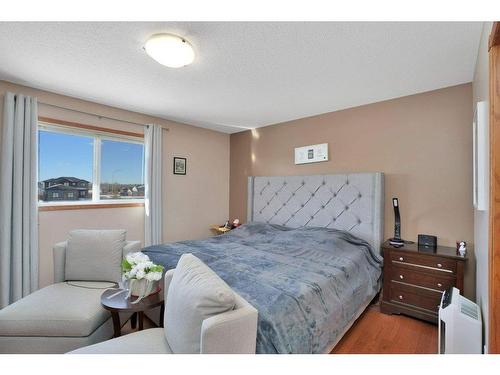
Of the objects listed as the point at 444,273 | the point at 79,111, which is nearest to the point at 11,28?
the point at 79,111

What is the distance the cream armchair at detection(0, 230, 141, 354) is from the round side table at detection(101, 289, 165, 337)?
0.11m

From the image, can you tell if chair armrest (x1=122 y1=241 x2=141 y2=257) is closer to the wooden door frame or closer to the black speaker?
the wooden door frame

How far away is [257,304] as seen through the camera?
1.41 metres

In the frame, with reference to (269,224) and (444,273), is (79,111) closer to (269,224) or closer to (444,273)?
(269,224)

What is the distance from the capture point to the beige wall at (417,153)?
7.81 ft

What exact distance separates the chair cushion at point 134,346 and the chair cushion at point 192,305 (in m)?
0.05

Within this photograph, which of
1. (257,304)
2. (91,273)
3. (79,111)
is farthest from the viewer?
(79,111)

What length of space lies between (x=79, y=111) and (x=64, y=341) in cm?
238

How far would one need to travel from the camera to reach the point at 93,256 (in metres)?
2.22

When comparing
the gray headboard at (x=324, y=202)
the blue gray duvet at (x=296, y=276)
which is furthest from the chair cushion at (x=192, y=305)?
the gray headboard at (x=324, y=202)

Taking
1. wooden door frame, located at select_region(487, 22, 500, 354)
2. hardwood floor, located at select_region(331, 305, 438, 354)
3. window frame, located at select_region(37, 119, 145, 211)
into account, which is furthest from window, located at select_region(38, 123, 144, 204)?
wooden door frame, located at select_region(487, 22, 500, 354)

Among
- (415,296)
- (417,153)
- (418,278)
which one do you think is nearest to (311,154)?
(417,153)

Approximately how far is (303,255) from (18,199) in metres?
2.77

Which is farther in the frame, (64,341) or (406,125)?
(406,125)
